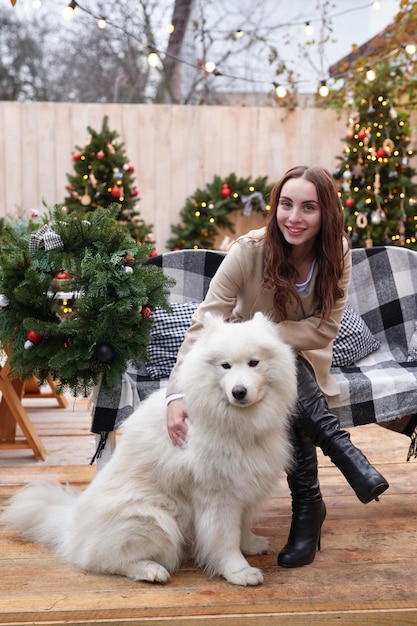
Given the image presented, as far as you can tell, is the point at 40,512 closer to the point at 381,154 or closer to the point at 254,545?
the point at 254,545

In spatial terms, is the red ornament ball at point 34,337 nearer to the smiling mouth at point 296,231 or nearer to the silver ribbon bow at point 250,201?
the smiling mouth at point 296,231

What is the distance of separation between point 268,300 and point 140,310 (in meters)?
0.50

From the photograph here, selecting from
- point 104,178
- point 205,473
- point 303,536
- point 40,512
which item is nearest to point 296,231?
point 205,473

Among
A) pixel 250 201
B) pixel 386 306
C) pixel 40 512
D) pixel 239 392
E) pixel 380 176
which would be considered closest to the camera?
pixel 239 392

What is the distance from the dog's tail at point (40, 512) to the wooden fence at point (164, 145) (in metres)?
3.99

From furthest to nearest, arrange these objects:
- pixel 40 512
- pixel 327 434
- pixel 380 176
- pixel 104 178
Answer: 1. pixel 380 176
2. pixel 104 178
3. pixel 40 512
4. pixel 327 434

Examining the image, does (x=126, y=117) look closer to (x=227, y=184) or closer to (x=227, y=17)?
(x=227, y=184)

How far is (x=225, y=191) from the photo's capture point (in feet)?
18.3

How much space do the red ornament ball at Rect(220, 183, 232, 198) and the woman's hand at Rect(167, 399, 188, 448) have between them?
3.99 metres

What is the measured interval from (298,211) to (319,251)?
0.60 ft

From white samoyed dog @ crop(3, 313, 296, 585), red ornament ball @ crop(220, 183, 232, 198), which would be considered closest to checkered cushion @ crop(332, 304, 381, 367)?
white samoyed dog @ crop(3, 313, 296, 585)

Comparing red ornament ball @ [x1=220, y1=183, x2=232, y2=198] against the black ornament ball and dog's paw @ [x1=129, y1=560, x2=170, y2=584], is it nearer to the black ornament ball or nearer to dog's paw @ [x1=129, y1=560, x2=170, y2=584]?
the black ornament ball

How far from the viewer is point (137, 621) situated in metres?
1.59

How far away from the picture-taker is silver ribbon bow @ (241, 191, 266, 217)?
218 inches
